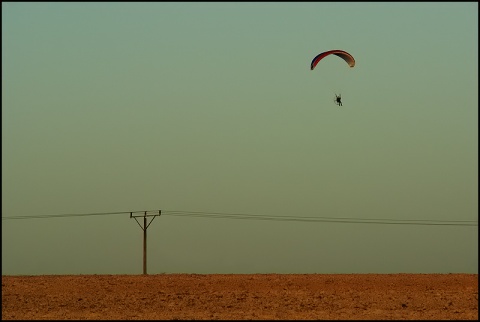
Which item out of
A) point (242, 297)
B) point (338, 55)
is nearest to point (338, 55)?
point (338, 55)

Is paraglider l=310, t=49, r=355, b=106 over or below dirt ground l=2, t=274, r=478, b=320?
over

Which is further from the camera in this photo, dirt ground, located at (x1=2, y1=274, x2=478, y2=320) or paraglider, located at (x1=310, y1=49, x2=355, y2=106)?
paraglider, located at (x1=310, y1=49, x2=355, y2=106)

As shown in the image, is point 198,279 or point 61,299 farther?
point 198,279

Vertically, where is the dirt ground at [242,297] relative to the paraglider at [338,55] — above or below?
below

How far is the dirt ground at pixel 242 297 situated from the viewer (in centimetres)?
4484

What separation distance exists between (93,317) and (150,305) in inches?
163

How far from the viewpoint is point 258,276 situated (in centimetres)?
5584

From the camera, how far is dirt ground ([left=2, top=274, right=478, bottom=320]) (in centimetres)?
4484

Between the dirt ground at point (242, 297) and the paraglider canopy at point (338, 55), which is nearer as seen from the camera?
the dirt ground at point (242, 297)

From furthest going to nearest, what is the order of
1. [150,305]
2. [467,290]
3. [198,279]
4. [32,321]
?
[198,279], [467,290], [150,305], [32,321]

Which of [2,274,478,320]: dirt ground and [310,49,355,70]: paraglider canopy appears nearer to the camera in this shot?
[2,274,478,320]: dirt ground

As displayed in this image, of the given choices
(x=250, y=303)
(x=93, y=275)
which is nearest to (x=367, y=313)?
(x=250, y=303)

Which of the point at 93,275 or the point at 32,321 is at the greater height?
the point at 93,275

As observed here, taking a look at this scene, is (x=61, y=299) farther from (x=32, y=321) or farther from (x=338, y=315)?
(x=338, y=315)
